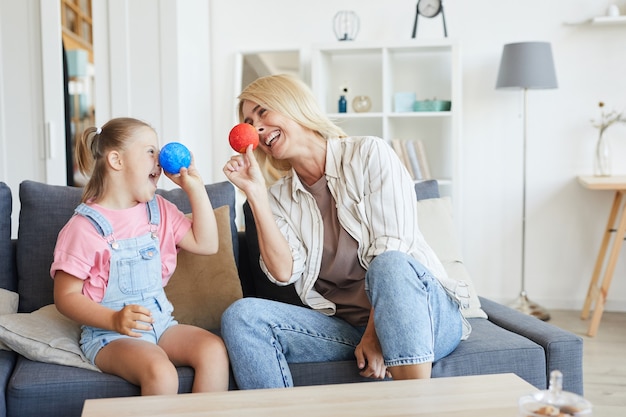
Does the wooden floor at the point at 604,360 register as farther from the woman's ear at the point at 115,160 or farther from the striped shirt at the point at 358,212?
the woman's ear at the point at 115,160

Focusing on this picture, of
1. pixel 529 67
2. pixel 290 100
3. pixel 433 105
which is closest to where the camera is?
pixel 290 100

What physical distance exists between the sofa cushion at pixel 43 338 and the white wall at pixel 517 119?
2830 millimetres

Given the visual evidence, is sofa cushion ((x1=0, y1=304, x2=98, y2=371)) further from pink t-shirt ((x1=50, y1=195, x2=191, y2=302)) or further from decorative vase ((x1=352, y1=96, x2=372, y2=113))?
decorative vase ((x1=352, y1=96, x2=372, y2=113))

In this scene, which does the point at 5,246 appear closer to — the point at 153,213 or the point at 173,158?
the point at 153,213

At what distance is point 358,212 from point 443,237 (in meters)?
0.49

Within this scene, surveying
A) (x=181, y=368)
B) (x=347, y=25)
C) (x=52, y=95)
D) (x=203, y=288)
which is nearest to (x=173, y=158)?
(x=203, y=288)

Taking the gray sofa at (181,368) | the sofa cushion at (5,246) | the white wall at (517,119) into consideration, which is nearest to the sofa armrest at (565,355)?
the gray sofa at (181,368)

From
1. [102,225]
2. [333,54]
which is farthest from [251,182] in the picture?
[333,54]

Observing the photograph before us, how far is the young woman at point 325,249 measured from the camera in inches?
77.4

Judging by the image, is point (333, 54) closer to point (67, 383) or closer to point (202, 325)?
point (202, 325)

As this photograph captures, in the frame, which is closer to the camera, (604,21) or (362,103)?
(604,21)

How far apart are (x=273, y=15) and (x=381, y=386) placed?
348 centimetres

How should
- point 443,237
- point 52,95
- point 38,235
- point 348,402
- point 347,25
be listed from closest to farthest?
point 348,402, point 38,235, point 443,237, point 52,95, point 347,25

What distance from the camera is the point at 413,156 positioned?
4.45 metres
